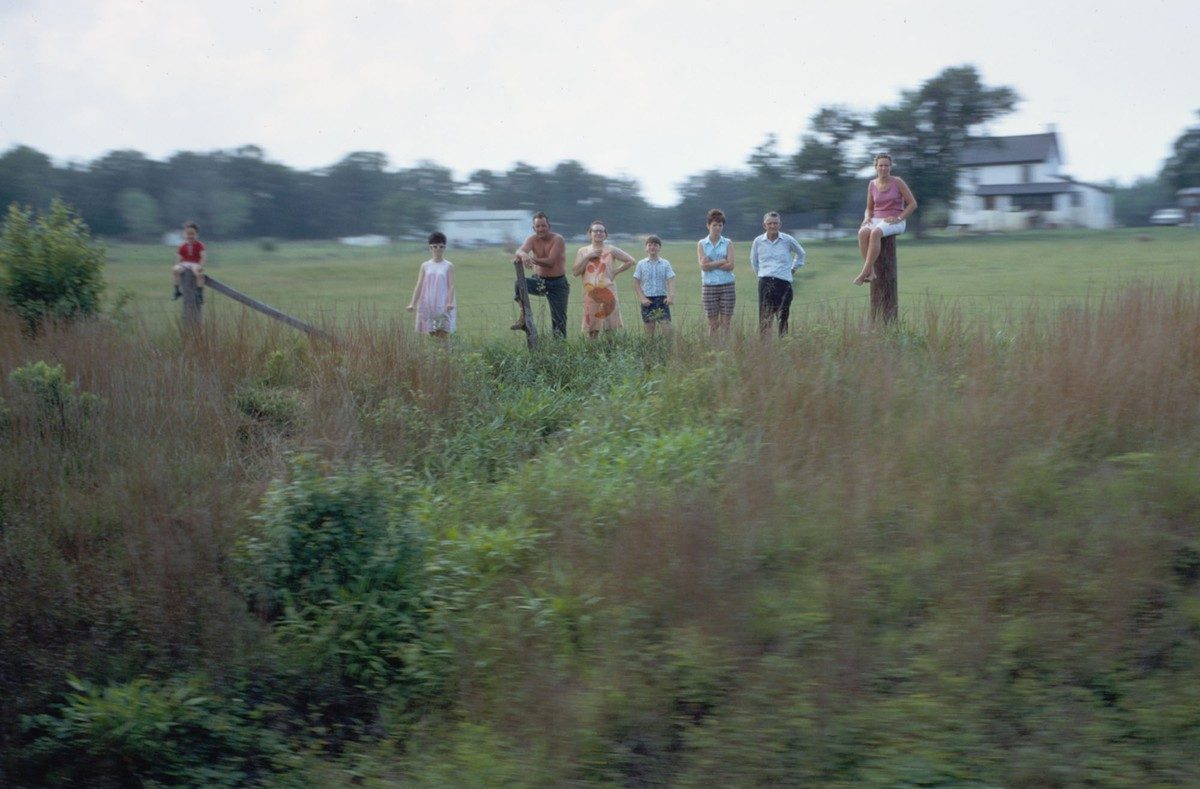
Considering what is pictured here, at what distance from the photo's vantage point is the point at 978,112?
20.8 meters

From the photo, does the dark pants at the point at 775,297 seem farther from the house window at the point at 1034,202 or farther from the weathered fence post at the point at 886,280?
the house window at the point at 1034,202

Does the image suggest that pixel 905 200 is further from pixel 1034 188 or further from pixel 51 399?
pixel 1034 188

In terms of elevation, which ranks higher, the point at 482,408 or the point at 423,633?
the point at 482,408

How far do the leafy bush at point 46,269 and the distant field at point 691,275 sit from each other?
0.65m

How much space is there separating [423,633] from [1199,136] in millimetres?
19349

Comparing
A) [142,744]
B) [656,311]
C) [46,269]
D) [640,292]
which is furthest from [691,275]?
[142,744]

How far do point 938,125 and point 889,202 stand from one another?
9974mm

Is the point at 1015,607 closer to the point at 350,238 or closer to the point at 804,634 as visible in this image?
the point at 804,634

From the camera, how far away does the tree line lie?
16703 millimetres

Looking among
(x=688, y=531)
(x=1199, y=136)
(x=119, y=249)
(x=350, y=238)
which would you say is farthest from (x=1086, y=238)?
(x=688, y=531)

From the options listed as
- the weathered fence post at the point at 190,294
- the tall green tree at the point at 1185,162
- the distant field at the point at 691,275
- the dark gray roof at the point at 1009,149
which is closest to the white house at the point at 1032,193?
the dark gray roof at the point at 1009,149

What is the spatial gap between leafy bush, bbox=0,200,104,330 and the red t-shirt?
1233 millimetres

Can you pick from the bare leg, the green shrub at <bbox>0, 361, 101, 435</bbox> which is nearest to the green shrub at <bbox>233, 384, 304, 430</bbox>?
the green shrub at <bbox>0, 361, 101, 435</bbox>

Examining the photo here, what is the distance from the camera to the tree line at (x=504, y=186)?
1670 cm
